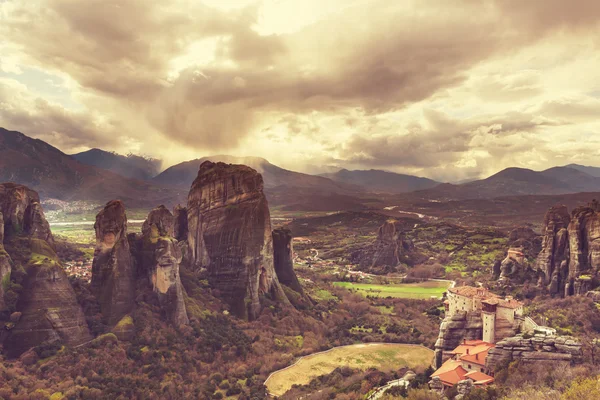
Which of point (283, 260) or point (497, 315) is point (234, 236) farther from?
point (497, 315)

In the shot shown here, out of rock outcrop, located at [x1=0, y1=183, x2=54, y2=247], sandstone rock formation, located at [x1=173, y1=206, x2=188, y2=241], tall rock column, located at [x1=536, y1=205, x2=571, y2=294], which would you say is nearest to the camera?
rock outcrop, located at [x1=0, y1=183, x2=54, y2=247]

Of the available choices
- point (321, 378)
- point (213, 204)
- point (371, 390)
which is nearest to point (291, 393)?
point (321, 378)

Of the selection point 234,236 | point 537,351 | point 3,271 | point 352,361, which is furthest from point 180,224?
point 537,351

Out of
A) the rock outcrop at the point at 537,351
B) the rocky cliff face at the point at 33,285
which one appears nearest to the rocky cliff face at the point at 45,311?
the rocky cliff face at the point at 33,285

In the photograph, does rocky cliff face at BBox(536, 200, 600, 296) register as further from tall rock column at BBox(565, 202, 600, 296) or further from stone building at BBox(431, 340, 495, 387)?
stone building at BBox(431, 340, 495, 387)

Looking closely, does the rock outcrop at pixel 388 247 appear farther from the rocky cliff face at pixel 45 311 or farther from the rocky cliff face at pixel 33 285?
the rocky cliff face at pixel 45 311

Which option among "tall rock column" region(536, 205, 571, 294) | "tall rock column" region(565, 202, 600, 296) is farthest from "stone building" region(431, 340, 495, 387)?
"tall rock column" region(536, 205, 571, 294)

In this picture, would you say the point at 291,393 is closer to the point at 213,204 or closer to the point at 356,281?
the point at 213,204
